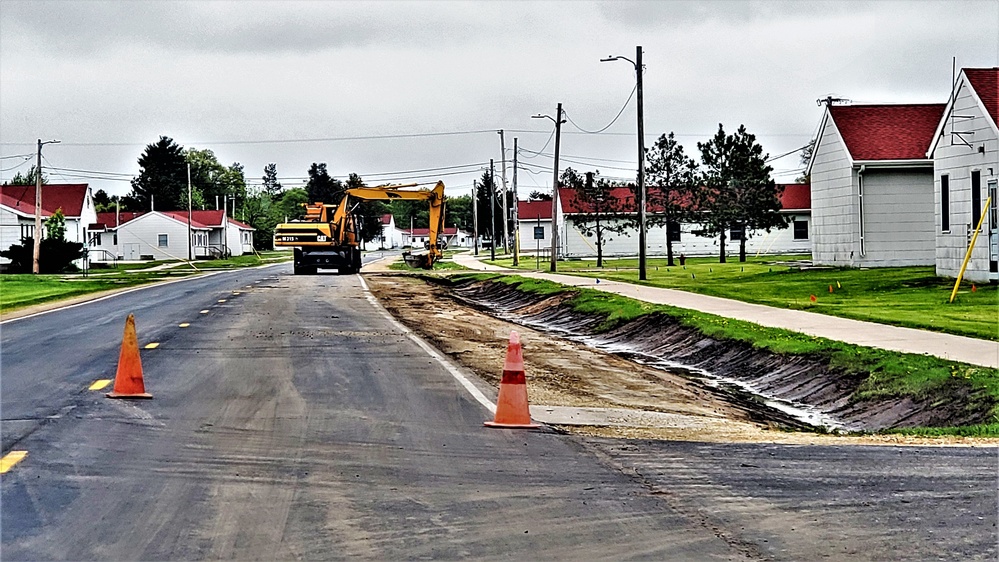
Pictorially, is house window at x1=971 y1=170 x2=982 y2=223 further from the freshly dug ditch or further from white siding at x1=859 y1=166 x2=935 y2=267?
white siding at x1=859 y1=166 x2=935 y2=267

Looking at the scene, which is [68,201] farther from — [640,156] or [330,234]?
[640,156]

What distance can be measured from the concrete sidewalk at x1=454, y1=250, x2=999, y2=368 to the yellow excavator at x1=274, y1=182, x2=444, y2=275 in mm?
24790

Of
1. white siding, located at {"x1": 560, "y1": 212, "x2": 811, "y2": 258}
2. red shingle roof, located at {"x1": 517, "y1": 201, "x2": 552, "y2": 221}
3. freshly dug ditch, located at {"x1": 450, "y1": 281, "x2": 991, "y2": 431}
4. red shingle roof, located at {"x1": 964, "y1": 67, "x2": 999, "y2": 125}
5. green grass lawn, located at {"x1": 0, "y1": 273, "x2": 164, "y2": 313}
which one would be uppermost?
red shingle roof, located at {"x1": 964, "y1": 67, "x2": 999, "y2": 125}

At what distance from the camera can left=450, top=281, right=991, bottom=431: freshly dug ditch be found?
12.8 m

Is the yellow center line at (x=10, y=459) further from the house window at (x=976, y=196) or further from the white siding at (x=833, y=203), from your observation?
the white siding at (x=833, y=203)

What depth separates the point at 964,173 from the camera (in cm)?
2853

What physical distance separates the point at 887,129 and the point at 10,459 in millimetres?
35861

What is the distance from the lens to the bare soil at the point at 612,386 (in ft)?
37.2

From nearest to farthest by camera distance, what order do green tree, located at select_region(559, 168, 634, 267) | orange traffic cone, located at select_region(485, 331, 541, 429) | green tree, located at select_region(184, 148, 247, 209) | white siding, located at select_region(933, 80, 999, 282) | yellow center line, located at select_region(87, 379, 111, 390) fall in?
orange traffic cone, located at select_region(485, 331, 541, 429), yellow center line, located at select_region(87, 379, 111, 390), white siding, located at select_region(933, 80, 999, 282), green tree, located at select_region(559, 168, 634, 267), green tree, located at select_region(184, 148, 247, 209)

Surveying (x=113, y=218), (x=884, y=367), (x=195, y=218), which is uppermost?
(x=113, y=218)

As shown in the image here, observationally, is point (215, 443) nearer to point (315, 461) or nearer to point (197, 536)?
point (315, 461)

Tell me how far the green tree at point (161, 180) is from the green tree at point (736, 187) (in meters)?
101

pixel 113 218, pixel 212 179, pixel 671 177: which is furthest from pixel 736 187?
pixel 212 179

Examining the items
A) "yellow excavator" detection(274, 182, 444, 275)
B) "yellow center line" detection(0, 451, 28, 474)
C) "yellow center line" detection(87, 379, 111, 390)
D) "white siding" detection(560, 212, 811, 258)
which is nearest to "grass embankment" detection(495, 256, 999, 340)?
"yellow center line" detection(87, 379, 111, 390)
